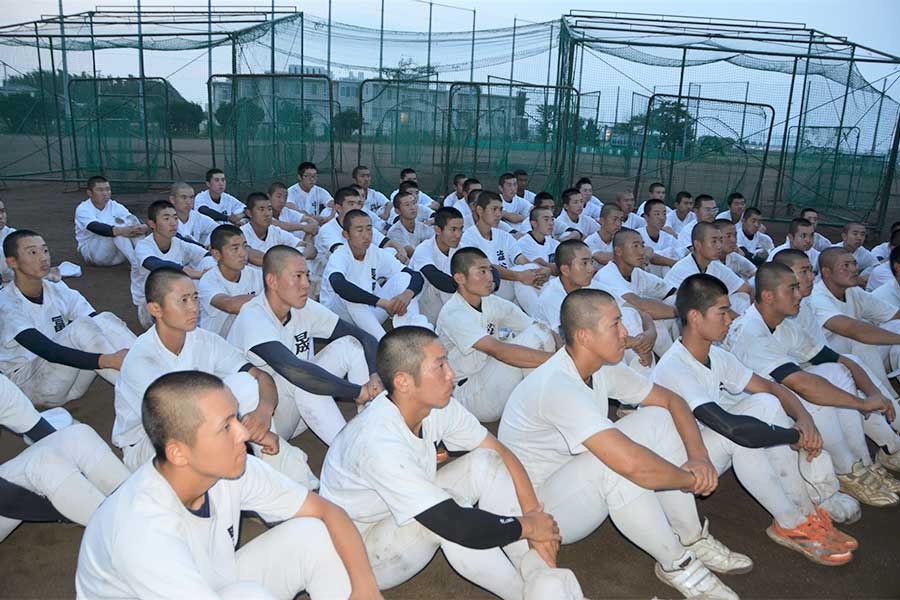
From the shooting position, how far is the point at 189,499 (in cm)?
249

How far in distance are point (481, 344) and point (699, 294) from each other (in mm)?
1536

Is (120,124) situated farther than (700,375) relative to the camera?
Yes

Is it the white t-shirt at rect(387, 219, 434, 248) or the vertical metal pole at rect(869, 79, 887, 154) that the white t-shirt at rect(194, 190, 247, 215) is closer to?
the white t-shirt at rect(387, 219, 434, 248)

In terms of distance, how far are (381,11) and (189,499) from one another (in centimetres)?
2611

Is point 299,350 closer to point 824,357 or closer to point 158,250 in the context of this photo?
point 158,250

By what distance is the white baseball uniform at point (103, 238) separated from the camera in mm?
9719

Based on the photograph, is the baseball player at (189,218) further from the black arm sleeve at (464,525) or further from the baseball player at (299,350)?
the black arm sleeve at (464,525)

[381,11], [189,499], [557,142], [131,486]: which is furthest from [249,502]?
[381,11]

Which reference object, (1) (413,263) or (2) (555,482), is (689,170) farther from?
(2) (555,482)

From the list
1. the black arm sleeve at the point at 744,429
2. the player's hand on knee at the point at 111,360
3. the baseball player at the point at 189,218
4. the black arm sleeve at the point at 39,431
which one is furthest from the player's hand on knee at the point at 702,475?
the baseball player at the point at 189,218

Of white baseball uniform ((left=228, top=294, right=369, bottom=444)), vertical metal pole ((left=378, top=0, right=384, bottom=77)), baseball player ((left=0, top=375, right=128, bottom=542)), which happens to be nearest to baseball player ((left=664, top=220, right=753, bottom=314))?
white baseball uniform ((left=228, top=294, right=369, bottom=444))

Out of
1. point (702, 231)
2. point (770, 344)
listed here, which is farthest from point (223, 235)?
point (702, 231)

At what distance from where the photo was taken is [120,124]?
1689 centimetres

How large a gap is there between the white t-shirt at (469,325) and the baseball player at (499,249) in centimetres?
157
